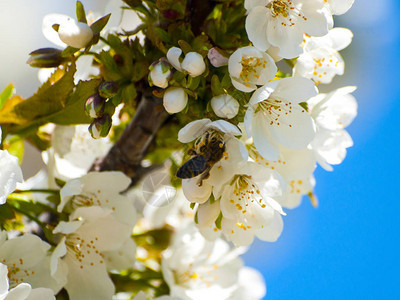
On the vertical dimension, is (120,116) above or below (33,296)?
above

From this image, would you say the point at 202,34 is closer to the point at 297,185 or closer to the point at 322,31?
the point at 322,31

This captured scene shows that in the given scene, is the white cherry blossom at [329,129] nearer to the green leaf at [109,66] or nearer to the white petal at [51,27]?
the green leaf at [109,66]

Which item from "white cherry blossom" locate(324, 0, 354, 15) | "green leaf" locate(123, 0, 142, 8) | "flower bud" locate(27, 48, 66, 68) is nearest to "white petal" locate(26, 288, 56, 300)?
"flower bud" locate(27, 48, 66, 68)

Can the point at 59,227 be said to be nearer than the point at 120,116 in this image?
Yes

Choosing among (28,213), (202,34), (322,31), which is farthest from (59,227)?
(322,31)

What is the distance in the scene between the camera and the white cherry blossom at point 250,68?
2.45 ft

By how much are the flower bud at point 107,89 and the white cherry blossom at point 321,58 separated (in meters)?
0.28

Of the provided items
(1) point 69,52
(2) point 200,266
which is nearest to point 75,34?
(1) point 69,52

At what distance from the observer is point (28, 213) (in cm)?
90

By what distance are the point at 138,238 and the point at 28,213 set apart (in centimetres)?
25

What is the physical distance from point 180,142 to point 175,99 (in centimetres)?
17

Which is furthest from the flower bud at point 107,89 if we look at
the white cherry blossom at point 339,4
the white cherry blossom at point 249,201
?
the white cherry blossom at point 339,4

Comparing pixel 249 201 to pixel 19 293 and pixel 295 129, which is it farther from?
pixel 19 293

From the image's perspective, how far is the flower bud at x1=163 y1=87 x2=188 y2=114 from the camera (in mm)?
748
